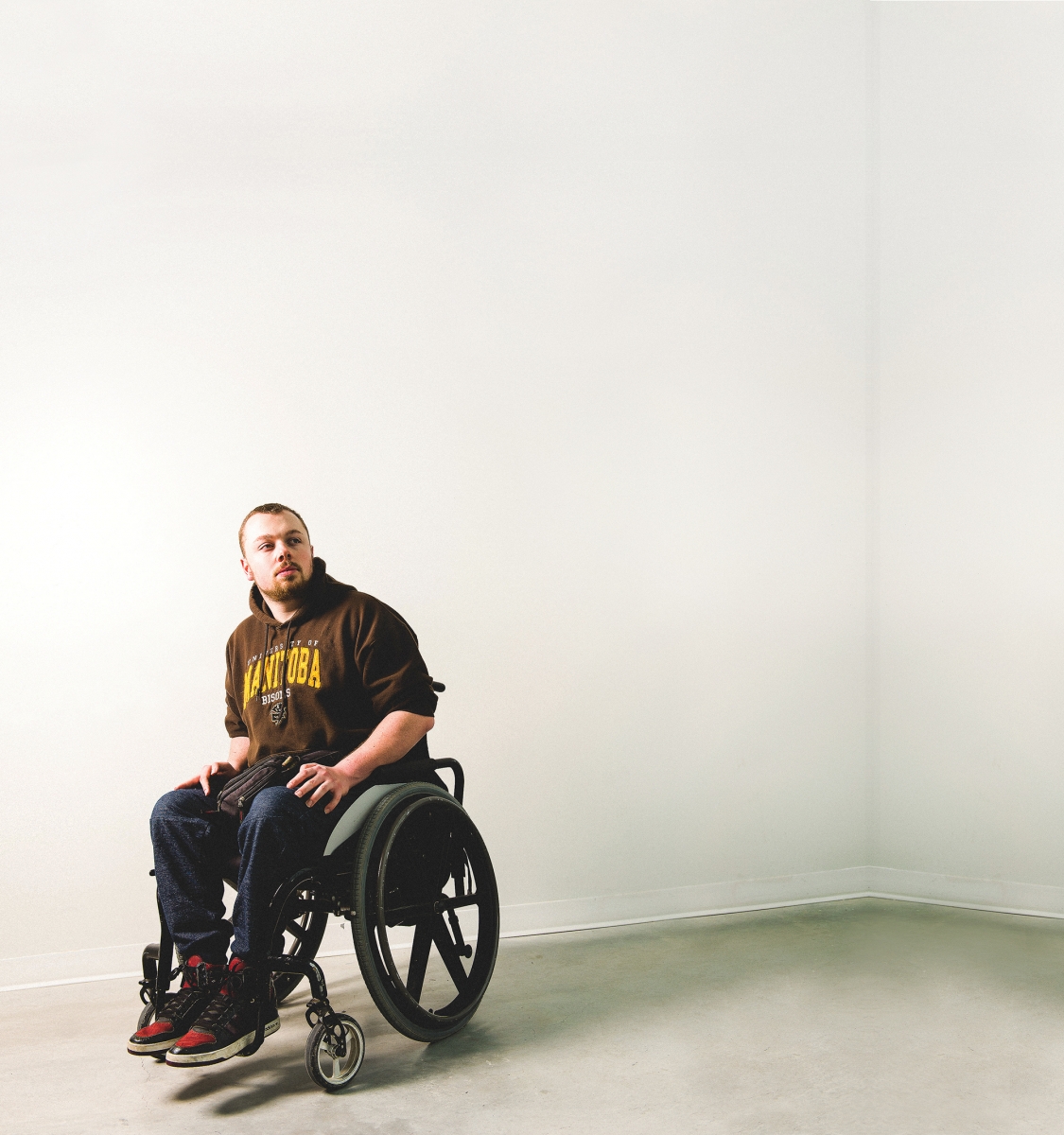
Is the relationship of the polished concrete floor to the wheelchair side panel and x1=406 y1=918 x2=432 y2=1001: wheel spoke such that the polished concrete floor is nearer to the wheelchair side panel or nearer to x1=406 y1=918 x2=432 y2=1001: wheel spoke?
x1=406 y1=918 x2=432 y2=1001: wheel spoke

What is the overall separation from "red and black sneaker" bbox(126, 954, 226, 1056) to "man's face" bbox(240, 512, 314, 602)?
2.61ft

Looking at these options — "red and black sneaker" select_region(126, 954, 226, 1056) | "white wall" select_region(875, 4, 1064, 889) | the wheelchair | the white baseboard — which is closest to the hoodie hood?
the wheelchair

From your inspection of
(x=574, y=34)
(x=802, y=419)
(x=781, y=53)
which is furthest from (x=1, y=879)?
(x=781, y=53)

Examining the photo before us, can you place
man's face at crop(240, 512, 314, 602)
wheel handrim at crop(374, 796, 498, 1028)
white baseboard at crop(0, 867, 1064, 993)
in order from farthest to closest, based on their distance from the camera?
white baseboard at crop(0, 867, 1064, 993)
man's face at crop(240, 512, 314, 602)
wheel handrim at crop(374, 796, 498, 1028)

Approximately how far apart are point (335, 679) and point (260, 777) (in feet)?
0.86

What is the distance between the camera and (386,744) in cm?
229

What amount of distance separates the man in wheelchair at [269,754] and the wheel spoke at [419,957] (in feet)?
1.02

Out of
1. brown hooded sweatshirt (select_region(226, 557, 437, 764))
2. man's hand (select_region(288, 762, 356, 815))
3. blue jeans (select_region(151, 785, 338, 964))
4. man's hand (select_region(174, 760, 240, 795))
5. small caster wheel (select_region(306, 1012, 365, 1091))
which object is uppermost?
brown hooded sweatshirt (select_region(226, 557, 437, 764))

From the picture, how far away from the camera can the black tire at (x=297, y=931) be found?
2.06 metres

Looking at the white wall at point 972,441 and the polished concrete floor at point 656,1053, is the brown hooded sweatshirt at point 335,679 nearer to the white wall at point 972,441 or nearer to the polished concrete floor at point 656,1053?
the polished concrete floor at point 656,1053

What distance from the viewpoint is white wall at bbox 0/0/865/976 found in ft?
9.91

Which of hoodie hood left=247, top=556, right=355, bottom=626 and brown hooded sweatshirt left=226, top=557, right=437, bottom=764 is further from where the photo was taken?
hoodie hood left=247, top=556, right=355, bottom=626

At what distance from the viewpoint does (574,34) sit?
11.3ft

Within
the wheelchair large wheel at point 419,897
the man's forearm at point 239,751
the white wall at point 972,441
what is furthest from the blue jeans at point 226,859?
the white wall at point 972,441
